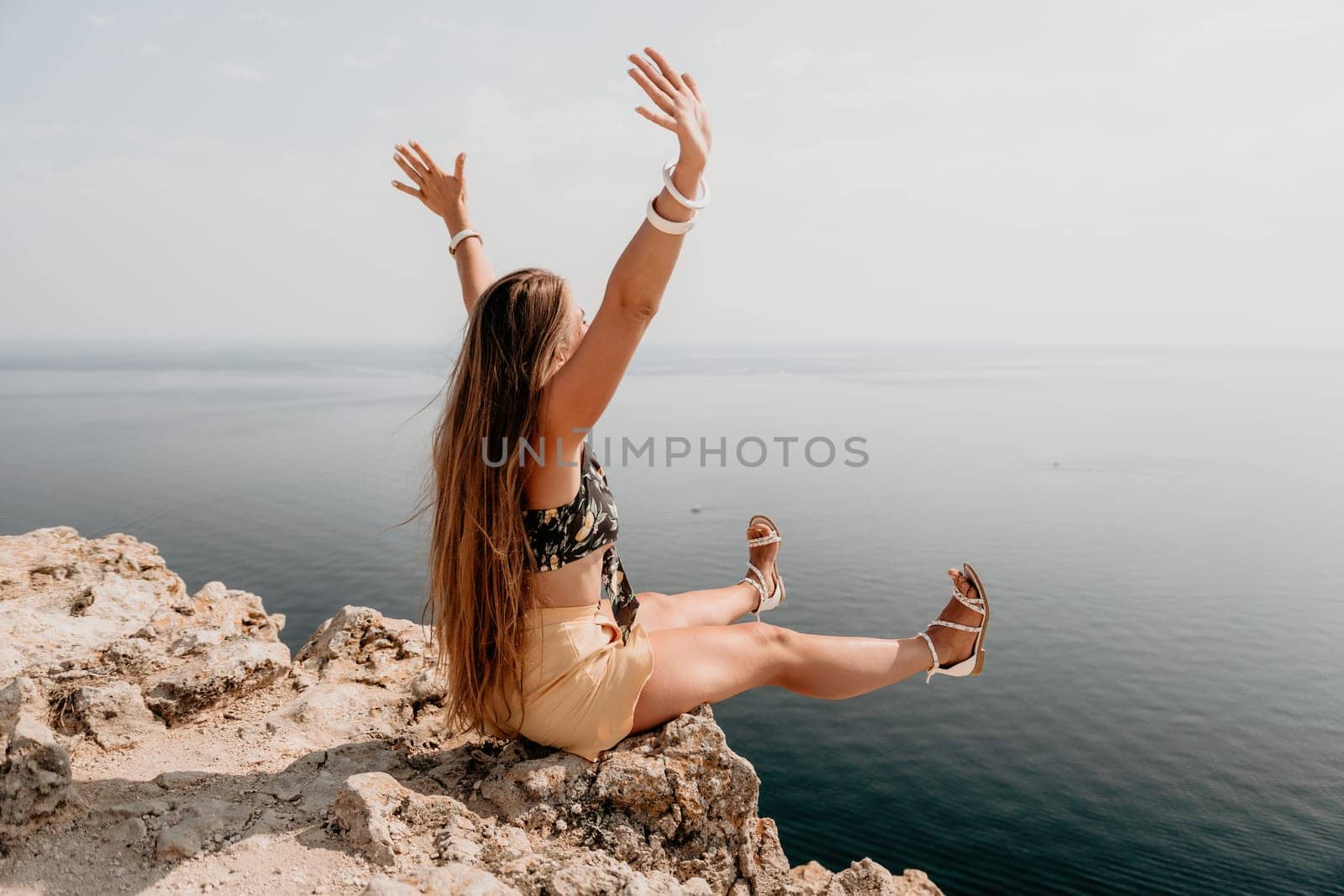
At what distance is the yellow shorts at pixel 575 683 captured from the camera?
3.24 meters

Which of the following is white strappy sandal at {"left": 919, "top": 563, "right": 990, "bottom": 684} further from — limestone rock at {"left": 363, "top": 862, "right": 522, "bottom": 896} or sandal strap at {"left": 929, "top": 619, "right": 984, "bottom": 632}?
limestone rock at {"left": 363, "top": 862, "right": 522, "bottom": 896}

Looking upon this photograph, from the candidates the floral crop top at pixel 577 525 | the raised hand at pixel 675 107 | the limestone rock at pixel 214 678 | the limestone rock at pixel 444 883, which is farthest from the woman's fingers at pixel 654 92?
the limestone rock at pixel 214 678

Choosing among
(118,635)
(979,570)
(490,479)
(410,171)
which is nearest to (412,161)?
(410,171)

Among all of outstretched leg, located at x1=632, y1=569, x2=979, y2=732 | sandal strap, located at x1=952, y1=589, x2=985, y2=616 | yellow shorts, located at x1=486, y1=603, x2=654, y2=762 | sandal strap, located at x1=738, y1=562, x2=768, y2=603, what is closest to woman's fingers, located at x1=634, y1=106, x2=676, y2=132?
yellow shorts, located at x1=486, y1=603, x2=654, y2=762

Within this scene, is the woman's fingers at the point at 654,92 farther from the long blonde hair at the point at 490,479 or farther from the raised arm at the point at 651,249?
the long blonde hair at the point at 490,479

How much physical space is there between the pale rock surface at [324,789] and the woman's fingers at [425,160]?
2610mm

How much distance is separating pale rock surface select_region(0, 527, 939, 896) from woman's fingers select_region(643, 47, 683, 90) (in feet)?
7.81

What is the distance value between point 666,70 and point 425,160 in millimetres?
2261

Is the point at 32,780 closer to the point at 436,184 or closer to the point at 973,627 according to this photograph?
the point at 436,184

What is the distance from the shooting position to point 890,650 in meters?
3.94

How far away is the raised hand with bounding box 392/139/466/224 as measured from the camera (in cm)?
442

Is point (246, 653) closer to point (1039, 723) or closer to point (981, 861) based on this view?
point (981, 861)

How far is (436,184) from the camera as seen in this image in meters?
4.45

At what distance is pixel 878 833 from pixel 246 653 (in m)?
5.82
